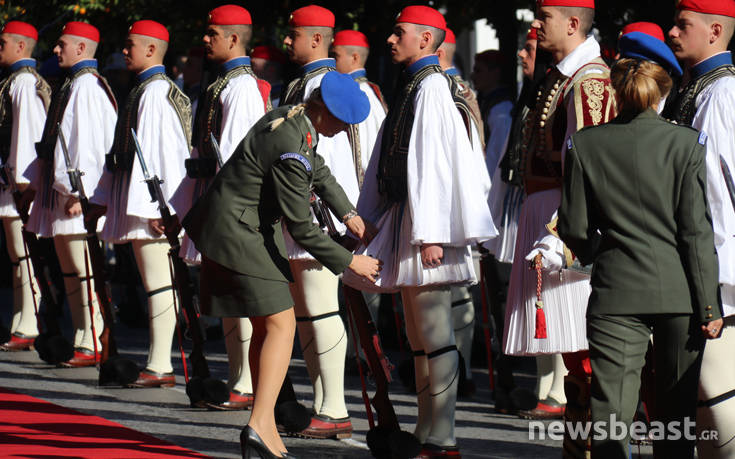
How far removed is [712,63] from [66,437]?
3.77m

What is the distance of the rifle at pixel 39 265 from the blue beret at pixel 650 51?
228 inches

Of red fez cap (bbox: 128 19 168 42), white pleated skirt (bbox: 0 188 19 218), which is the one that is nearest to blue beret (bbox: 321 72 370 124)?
red fez cap (bbox: 128 19 168 42)

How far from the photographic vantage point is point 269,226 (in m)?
6.14

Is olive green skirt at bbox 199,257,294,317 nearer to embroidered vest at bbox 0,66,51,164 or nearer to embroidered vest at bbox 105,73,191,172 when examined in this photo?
embroidered vest at bbox 105,73,191,172

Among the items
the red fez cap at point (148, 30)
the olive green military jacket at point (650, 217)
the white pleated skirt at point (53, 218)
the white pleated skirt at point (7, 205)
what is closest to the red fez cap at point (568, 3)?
the olive green military jacket at point (650, 217)

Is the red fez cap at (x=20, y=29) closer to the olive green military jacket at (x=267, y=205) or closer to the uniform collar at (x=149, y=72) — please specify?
the uniform collar at (x=149, y=72)

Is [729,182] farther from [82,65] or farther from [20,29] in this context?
[20,29]

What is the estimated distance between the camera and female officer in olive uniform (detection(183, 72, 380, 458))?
19.5 ft

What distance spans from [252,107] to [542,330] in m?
2.88

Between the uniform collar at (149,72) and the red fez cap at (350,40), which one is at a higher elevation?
the red fez cap at (350,40)

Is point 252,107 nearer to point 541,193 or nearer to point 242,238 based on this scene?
point 242,238

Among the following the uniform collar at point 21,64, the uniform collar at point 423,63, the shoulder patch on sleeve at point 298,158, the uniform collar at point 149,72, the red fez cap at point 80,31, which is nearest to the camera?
the shoulder patch on sleeve at point 298,158

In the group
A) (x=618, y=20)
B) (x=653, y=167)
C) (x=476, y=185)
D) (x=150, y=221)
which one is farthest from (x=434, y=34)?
(x=618, y=20)

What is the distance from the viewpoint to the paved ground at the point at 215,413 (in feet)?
22.5
